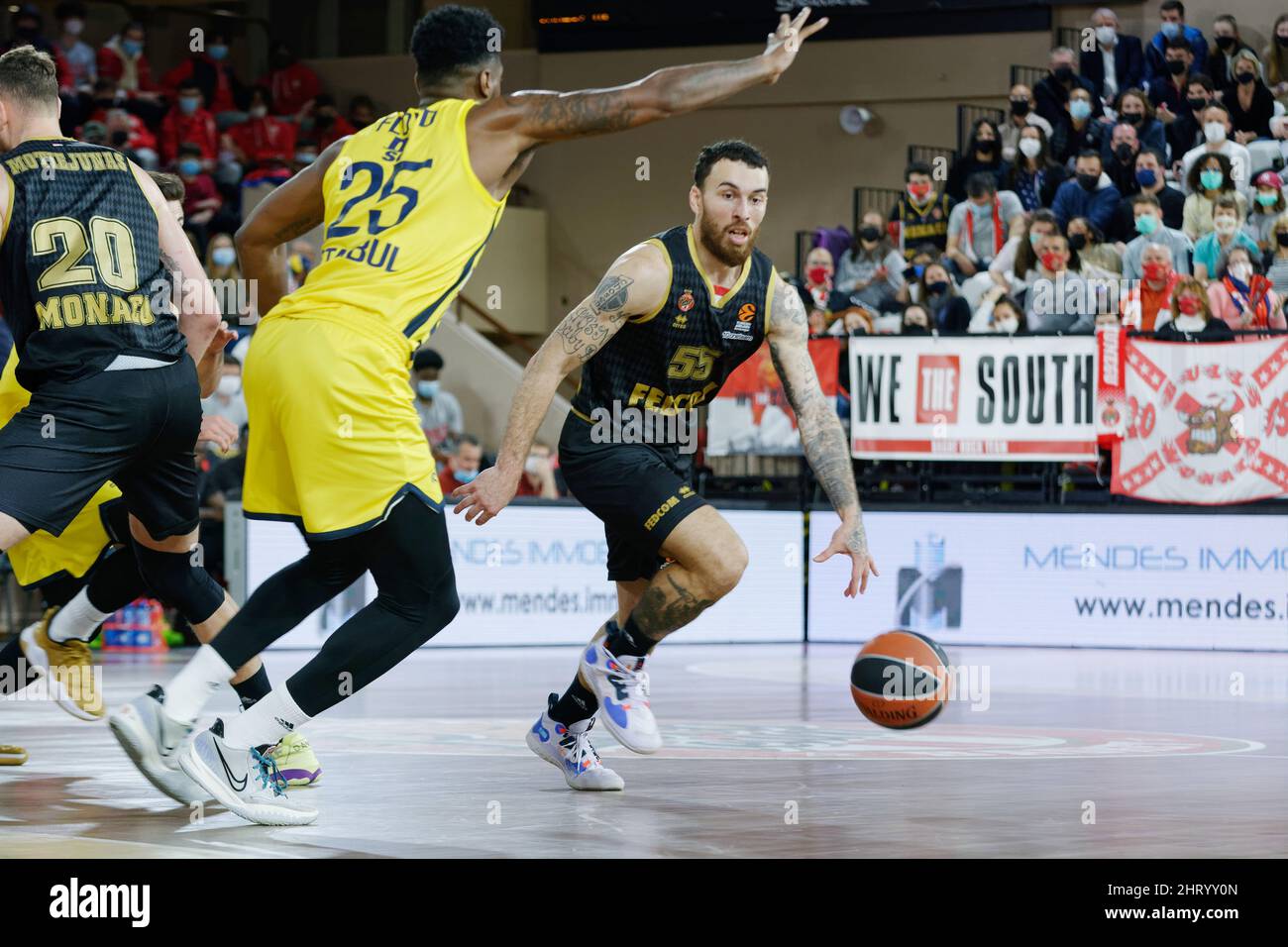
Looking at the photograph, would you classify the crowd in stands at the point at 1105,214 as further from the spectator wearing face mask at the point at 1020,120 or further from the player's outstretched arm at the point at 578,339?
the player's outstretched arm at the point at 578,339

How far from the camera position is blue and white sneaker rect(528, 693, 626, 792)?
6.00m

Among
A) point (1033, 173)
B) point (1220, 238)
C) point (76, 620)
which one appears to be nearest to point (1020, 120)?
point (1033, 173)

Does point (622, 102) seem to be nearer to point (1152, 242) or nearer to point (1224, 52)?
point (1152, 242)

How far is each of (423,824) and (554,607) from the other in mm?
8782

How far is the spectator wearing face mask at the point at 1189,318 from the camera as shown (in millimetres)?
14031

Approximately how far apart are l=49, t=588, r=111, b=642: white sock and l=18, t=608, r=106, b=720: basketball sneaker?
3 centimetres

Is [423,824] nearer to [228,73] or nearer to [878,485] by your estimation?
[878,485]

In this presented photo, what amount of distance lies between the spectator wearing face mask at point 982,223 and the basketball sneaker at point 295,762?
11367mm

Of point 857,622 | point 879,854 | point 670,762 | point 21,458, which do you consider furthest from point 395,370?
point 857,622

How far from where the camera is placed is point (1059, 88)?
18000 millimetres

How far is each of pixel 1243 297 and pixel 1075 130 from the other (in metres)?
3.76

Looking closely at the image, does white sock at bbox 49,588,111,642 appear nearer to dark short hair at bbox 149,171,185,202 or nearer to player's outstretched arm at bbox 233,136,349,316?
dark short hair at bbox 149,171,185,202

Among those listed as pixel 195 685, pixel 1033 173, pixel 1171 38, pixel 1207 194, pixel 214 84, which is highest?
pixel 214 84

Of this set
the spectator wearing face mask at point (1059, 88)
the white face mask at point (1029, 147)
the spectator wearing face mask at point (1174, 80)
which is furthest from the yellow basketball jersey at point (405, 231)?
the spectator wearing face mask at point (1059, 88)
